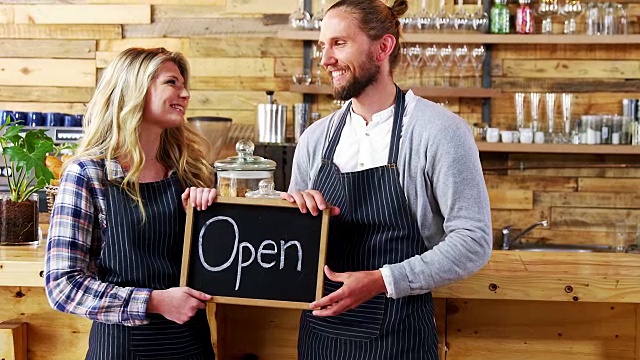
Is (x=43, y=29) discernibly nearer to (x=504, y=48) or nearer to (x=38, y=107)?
(x=38, y=107)

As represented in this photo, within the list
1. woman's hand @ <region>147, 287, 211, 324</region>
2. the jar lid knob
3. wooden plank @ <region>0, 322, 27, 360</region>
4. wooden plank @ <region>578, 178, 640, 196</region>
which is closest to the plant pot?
wooden plank @ <region>0, 322, 27, 360</region>

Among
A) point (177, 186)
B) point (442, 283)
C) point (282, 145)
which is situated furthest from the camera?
point (282, 145)

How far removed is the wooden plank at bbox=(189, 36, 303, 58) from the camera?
201 inches

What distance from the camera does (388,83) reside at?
205cm

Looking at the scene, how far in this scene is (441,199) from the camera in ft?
6.16

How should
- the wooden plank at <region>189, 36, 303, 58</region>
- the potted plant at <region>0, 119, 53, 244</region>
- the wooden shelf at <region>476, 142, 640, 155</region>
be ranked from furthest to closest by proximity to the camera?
the wooden plank at <region>189, 36, 303, 58</region> → the wooden shelf at <region>476, 142, 640, 155</region> → the potted plant at <region>0, 119, 53, 244</region>

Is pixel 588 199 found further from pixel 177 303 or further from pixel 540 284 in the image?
pixel 177 303

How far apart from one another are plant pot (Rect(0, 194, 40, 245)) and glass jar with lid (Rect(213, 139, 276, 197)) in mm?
824

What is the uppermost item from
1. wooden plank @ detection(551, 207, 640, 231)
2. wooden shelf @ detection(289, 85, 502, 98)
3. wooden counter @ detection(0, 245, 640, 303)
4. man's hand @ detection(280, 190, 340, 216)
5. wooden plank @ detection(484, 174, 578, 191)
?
wooden shelf @ detection(289, 85, 502, 98)

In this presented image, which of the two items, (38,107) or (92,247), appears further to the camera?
(38,107)

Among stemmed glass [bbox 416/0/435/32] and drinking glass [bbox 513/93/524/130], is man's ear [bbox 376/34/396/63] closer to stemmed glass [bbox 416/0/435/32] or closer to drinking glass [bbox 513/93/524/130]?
stemmed glass [bbox 416/0/435/32]

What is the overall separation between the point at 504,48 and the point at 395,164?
10.6 feet

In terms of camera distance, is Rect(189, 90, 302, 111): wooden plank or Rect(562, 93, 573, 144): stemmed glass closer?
Rect(562, 93, 573, 144): stemmed glass

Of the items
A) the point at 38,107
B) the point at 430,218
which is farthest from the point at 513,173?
the point at 430,218
